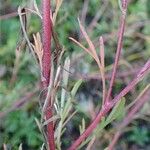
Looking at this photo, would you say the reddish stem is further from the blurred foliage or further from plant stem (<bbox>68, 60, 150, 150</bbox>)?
the blurred foliage

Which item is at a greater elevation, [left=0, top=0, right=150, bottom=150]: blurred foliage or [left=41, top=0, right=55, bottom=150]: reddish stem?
[left=41, top=0, right=55, bottom=150]: reddish stem

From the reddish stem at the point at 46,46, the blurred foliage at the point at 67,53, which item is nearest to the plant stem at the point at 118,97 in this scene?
the reddish stem at the point at 46,46

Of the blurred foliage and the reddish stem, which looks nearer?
the reddish stem

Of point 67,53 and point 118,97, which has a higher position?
point 118,97

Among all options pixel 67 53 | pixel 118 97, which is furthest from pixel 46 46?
pixel 67 53

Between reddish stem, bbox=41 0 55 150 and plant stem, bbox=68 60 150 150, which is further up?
reddish stem, bbox=41 0 55 150

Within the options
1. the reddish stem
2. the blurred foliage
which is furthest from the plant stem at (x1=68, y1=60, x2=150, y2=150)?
the blurred foliage

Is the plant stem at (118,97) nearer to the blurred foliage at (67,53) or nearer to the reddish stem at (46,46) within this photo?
the reddish stem at (46,46)

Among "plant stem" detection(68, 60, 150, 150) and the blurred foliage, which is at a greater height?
"plant stem" detection(68, 60, 150, 150)

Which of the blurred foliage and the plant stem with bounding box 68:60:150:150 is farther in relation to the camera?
Result: the blurred foliage

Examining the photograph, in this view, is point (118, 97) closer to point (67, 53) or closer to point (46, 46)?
point (46, 46)

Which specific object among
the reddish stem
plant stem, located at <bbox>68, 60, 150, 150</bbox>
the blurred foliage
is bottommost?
the blurred foliage
